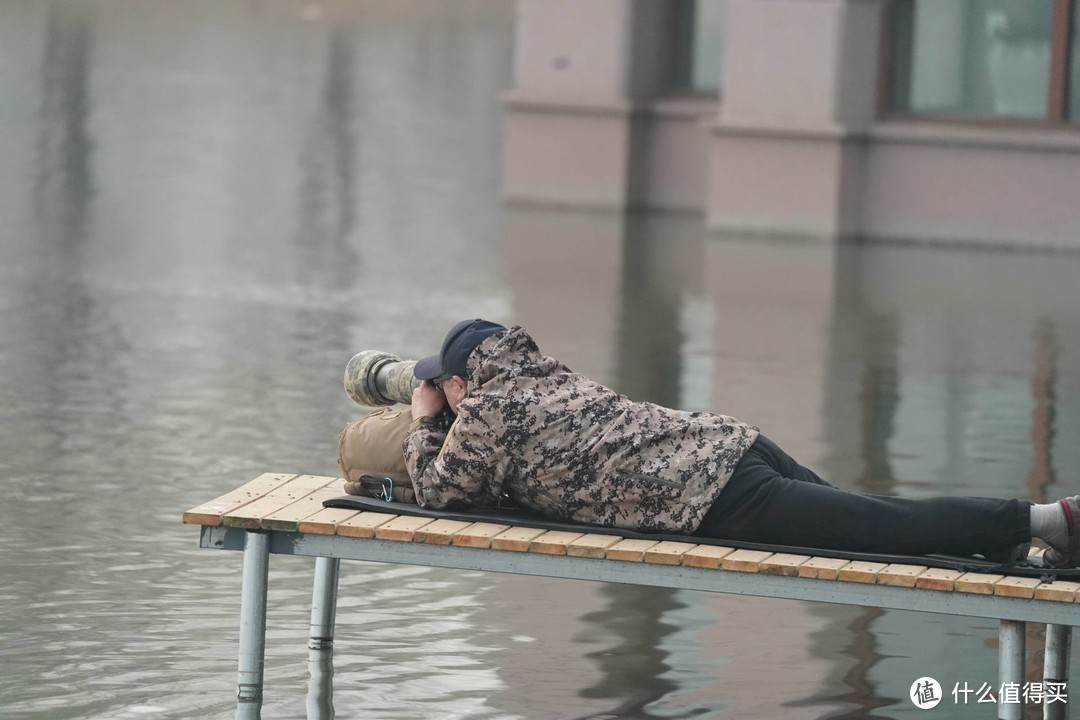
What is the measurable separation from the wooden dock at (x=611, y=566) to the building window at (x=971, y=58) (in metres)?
14.9

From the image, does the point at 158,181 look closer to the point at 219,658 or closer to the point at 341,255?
the point at 341,255

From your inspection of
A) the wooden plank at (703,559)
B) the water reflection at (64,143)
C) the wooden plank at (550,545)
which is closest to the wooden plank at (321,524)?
the wooden plank at (550,545)

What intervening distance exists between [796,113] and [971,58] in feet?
6.14

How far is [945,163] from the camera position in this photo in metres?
19.8

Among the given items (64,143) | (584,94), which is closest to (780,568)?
(584,94)

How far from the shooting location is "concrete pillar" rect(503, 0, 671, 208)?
2139cm

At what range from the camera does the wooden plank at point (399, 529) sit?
556 cm

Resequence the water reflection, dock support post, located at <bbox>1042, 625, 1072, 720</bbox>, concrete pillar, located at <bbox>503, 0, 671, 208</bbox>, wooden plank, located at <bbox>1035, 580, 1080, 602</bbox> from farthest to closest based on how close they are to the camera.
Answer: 1. concrete pillar, located at <bbox>503, 0, 671, 208</bbox>
2. the water reflection
3. dock support post, located at <bbox>1042, 625, 1072, 720</bbox>
4. wooden plank, located at <bbox>1035, 580, 1080, 602</bbox>

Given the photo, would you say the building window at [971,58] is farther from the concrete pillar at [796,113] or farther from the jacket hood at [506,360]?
the jacket hood at [506,360]

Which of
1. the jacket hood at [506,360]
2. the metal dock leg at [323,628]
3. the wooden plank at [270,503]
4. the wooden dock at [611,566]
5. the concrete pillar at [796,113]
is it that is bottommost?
the metal dock leg at [323,628]

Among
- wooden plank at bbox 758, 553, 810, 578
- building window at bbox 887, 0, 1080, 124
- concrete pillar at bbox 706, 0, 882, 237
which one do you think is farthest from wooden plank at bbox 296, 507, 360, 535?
building window at bbox 887, 0, 1080, 124

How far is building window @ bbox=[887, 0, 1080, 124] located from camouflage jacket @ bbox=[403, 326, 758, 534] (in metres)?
15.1

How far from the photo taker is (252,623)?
5.67m

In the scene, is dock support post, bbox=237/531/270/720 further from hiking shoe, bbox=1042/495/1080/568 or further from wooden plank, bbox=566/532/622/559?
hiking shoe, bbox=1042/495/1080/568
